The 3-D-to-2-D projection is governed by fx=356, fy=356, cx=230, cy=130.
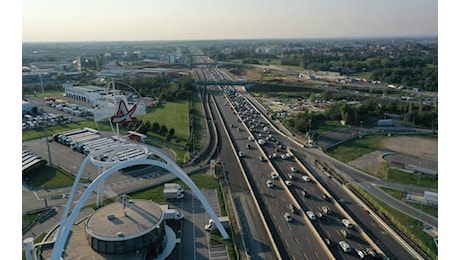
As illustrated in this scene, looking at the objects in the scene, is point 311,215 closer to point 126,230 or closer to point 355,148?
point 126,230

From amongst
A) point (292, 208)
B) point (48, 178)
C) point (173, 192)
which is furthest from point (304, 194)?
point (48, 178)

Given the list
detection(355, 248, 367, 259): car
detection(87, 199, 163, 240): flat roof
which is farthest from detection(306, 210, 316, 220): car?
detection(87, 199, 163, 240): flat roof

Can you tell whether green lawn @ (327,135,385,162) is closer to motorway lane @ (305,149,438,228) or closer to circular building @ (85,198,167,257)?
motorway lane @ (305,149,438,228)

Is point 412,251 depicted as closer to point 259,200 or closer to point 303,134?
point 259,200

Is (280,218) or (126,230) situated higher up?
(126,230)

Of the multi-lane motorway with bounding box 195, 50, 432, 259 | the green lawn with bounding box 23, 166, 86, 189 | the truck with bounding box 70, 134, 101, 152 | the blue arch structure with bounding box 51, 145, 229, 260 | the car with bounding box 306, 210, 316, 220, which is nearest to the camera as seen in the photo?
the blue arch structure with bounding box 51, 145, 229, 260

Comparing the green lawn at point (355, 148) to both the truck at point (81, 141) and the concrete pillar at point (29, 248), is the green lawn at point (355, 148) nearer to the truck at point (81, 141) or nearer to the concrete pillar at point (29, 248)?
the truck at point (81, 141)

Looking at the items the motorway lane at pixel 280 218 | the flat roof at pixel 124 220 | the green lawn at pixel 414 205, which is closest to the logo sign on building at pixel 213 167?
the motorway lane at pixel 280 218
